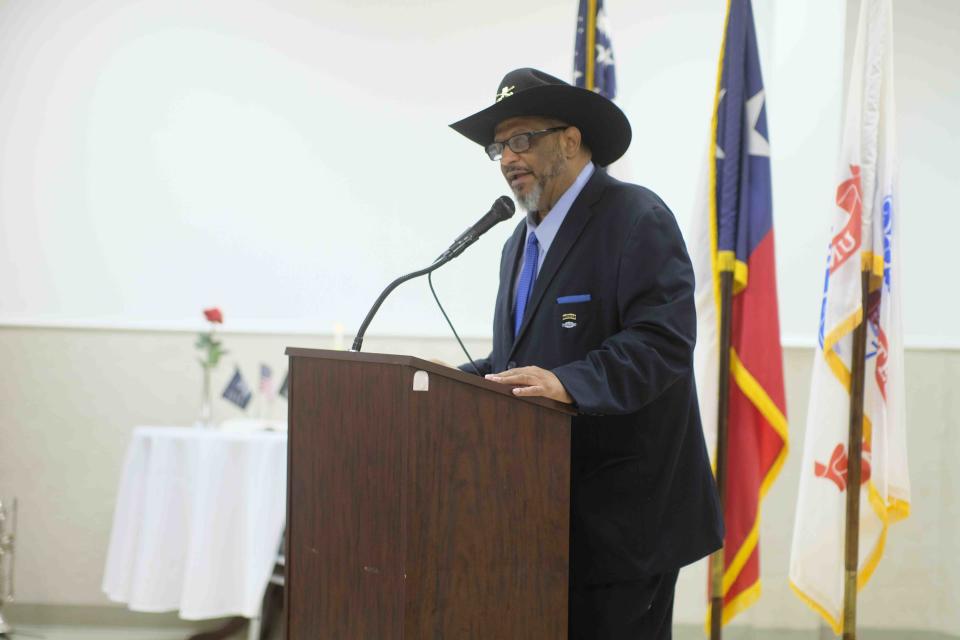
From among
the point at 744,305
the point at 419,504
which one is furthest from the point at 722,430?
the point at 419,504

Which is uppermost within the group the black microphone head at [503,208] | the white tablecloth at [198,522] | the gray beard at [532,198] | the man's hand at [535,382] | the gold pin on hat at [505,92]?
the gold pin on hat at [505,92]

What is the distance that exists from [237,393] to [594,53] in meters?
2.18

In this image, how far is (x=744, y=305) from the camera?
3062 millimetres

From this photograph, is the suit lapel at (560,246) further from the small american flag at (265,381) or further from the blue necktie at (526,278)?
the small american flag at (265,381)

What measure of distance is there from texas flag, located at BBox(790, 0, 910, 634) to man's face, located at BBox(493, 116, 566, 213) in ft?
5.12

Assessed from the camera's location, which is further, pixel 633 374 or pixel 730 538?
pixel 730 538

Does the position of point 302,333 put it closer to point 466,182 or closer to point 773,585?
point 466,182

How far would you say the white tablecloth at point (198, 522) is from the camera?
3492 millimetres

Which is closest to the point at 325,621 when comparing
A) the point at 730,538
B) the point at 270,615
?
the point at 730,538

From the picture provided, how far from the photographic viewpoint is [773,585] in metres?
4.17

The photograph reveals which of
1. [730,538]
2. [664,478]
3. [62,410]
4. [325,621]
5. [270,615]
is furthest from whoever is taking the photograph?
[62,410]

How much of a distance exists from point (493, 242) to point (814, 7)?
1.86 meters

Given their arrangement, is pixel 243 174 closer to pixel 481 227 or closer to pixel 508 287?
pixel 508 287

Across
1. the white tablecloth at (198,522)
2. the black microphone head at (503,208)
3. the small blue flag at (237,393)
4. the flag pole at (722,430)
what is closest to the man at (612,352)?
the black microphone head at (503,208)
